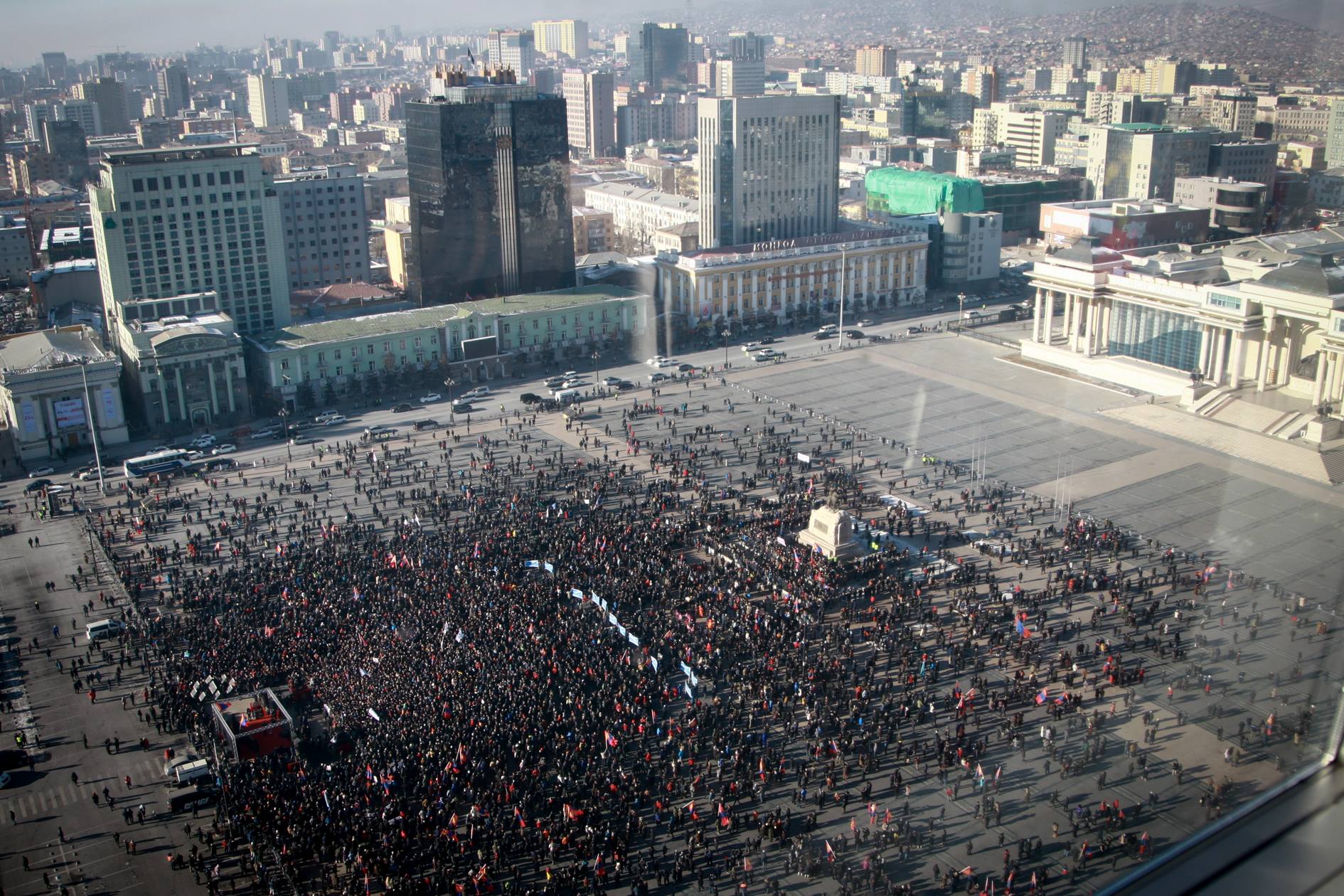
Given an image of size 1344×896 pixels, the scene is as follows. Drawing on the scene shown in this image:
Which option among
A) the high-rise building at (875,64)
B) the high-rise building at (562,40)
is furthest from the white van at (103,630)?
the high-rise building at (875,64)

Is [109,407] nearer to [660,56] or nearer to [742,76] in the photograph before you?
[742,76]

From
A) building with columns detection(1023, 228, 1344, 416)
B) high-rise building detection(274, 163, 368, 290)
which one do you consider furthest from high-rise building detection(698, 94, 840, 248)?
high-rise building detection(274, 163, 368, 290)

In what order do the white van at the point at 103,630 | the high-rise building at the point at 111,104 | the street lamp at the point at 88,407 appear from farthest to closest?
the high-rise building at the point at 111,104 → the street lamp at the point at 88,407 → the white van at the point at 103,630

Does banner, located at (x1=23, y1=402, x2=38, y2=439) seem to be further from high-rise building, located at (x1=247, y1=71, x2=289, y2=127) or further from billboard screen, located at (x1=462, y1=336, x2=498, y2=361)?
high-rise building, located at (x1=247, y1=71, x2=289, y2=127)

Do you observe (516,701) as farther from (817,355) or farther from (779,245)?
(779,245)

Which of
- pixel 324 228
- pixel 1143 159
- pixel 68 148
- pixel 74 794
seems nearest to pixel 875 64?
pixel 1143 159

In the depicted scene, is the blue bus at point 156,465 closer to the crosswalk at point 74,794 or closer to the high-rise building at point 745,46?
the crosswalk at point 74,794
